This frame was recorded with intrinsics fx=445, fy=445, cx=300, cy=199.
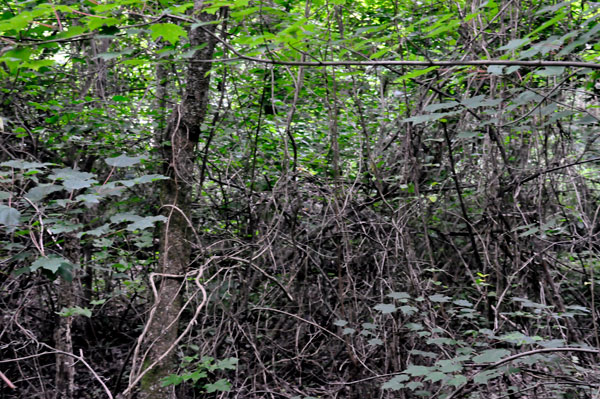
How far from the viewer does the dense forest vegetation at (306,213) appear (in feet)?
10.3

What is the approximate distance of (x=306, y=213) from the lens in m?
4.21

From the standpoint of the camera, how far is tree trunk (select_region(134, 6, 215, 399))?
9.47 ft

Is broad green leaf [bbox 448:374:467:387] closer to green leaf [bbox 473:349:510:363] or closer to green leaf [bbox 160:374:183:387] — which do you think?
green leaf [bbox 473:349:510:363]

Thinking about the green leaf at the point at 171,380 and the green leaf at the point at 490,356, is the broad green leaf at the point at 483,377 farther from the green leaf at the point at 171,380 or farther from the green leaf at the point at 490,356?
the green leaf at the point at 171,380

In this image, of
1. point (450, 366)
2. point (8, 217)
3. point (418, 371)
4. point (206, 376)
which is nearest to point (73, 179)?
point (8, 217)

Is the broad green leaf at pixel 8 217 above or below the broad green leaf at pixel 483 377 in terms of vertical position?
above

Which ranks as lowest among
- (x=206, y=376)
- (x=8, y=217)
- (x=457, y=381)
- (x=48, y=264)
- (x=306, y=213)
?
(x=206, y=376)

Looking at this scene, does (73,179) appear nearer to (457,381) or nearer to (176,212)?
(176,212)

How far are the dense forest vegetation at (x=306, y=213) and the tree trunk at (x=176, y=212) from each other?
0.05 ft

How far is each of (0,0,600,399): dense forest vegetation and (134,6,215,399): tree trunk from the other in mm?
14

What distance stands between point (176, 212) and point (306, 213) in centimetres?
148

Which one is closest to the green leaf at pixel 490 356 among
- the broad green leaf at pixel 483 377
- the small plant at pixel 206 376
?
the broad green leaf at pixel 483 377

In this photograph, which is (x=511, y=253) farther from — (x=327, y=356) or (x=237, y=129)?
(x=237, y=129)

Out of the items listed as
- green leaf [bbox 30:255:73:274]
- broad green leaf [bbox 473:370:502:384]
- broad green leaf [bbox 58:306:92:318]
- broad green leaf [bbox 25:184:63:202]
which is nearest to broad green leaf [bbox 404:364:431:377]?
broad green leaf [bbox 473:370:502:384]
